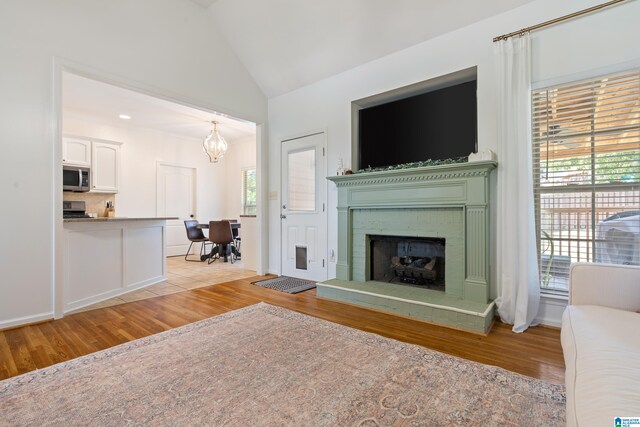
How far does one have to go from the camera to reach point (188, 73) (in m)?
3.85

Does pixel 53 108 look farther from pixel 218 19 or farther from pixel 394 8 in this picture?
pixel 394 8

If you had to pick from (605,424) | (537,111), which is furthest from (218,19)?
(605,424)

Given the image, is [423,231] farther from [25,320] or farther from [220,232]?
[220,232]

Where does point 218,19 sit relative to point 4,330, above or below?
above

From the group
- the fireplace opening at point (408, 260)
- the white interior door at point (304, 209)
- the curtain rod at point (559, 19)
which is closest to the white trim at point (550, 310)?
the fireplace opening at point (408, 260)

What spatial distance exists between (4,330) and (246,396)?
2515mm

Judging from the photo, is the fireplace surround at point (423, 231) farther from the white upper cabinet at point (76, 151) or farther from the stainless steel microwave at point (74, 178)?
→ the white upper cabinet at point (76, 151)

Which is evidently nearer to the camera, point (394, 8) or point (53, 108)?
point (53, 108)

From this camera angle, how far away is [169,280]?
4516 millimetres

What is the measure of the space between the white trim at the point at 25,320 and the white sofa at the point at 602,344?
3836 mm

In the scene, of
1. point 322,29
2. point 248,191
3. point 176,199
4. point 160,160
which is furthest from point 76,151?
point 322,29

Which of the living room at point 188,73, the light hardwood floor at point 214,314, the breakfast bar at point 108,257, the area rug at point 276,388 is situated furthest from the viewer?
the breakfast bar at point 108,257

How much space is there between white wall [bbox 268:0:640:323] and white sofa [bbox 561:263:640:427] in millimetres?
1608

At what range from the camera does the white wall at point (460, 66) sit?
2361mm
